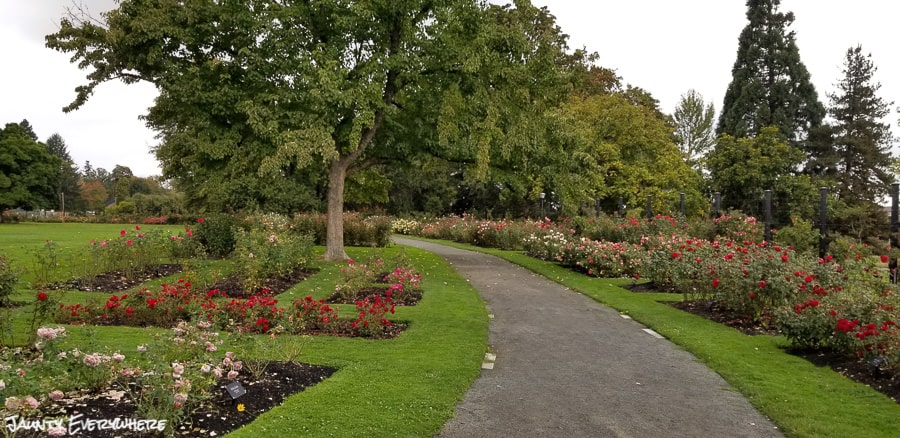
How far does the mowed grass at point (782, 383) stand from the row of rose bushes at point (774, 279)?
0.47m

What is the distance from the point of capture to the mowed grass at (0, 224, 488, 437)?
413 centimetres

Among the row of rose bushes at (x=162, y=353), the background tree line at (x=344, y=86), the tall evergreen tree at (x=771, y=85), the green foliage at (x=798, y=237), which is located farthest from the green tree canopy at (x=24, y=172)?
the tall evergreen tree at (x=771, y=85)

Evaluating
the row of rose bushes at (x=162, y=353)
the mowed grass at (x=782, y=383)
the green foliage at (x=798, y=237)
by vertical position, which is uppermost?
the green foliage at (x=798, y=237)

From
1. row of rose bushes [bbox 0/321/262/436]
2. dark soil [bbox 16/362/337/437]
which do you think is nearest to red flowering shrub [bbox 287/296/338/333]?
dark soil [bbox 16/362/337/437]

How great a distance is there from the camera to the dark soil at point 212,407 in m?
3.78

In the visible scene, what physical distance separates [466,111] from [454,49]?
1668 millimetres

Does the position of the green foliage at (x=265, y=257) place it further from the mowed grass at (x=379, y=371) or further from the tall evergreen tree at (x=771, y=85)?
the tall evergreen tree at (x=771, y=85)

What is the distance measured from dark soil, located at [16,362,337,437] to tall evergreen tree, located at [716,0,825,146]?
42744 millimetres

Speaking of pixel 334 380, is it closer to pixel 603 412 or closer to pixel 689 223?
pixel 603 412

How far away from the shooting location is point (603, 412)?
4719mm

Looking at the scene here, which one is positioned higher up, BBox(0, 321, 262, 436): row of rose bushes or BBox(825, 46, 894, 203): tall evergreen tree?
BBox(825, 46, 894, 203): tall evergreen tree

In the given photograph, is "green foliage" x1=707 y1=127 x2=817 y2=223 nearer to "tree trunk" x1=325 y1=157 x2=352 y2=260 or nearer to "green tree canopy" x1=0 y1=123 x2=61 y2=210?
"tree trunk" x1=325 y1=157 x2=352 y2=260

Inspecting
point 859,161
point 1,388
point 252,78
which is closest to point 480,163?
point 252,78

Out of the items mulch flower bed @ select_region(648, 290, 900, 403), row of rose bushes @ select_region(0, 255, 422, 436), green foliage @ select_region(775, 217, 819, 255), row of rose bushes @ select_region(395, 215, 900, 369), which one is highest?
green foliage @ select_region(775, 217, 819, 255)
